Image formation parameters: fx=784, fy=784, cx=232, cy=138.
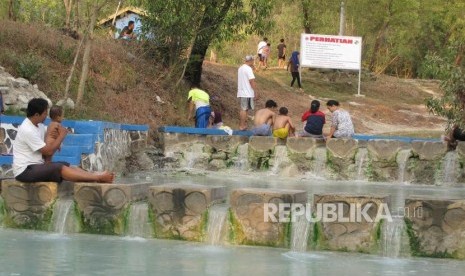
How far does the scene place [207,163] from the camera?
16.6 metres

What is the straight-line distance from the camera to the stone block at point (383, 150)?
608 inches

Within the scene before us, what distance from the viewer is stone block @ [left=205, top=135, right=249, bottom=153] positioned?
16.5 m

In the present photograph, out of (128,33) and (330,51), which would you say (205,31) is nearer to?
(128,33)

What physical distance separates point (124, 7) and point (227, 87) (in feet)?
26.8

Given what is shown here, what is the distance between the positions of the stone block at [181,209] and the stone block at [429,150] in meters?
7.09

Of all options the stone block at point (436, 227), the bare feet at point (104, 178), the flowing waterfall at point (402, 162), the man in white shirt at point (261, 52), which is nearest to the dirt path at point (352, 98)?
the man in white shirt at point (261, 52)

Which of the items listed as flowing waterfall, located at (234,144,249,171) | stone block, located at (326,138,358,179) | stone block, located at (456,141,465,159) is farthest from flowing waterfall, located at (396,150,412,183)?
flowing waterfall, located at (234,144,249,171)

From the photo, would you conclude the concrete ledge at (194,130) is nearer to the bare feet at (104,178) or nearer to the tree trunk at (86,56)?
the tree trunk at (86,56)

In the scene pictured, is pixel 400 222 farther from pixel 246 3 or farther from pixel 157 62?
pixel 246 3

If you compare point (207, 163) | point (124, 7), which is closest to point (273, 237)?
point (207, 163)

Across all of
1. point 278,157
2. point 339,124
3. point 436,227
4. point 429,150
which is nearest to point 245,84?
point 339,124

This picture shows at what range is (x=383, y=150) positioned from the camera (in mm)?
15492

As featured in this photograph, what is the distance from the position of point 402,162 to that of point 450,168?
922 mm

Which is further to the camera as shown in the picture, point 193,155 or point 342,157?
point 193,155
